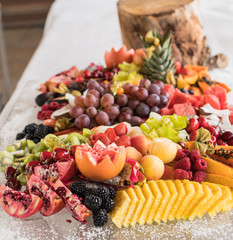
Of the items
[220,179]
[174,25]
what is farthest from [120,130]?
[174,25]

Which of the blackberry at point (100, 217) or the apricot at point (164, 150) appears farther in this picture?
the apricot at point (164, 150)

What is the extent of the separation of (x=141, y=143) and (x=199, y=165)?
23cm

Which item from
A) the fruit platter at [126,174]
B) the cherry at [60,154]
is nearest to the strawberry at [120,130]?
the fruit platter at [126,174]

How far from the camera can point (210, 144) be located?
4.79 ft

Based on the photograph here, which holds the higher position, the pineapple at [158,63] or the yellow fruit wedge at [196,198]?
the pineapple at [158,63]

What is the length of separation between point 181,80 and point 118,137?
83 centimetres

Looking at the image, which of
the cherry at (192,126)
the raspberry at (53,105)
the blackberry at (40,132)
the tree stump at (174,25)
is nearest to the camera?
the cherry at (192,126)

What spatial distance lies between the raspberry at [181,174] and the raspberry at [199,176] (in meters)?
0.03

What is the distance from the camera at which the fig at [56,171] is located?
4.33ft

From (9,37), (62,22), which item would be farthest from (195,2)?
(9,37)

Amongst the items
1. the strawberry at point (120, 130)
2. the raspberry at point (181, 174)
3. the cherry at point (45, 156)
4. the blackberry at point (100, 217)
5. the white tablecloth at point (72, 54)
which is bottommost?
the white tablecloth at point (72, 54)

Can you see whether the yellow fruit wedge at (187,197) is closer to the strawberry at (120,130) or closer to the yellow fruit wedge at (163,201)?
the yellow fruit wedge at (163,201)

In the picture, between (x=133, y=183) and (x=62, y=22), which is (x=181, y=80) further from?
(x=62, y=22)

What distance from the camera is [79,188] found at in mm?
1266
